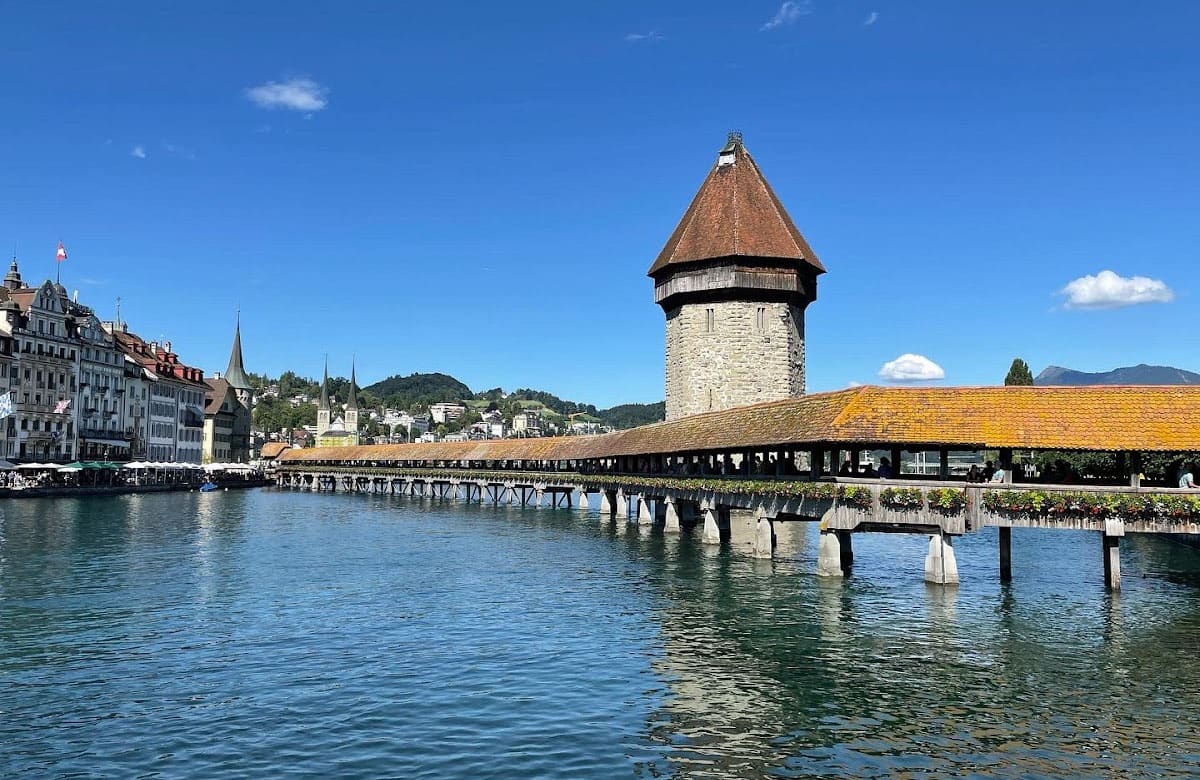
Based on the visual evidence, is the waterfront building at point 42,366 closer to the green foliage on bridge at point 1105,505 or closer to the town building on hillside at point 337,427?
the green foliage on bridge at point 1105,505

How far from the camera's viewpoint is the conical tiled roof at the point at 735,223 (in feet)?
187

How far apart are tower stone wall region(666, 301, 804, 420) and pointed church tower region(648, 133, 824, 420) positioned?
58mm

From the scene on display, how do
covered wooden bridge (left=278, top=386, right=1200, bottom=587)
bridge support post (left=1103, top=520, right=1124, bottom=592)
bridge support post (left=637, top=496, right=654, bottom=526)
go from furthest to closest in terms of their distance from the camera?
bridge support post (left=637, top=496, right=654, bottom=526), bridge support post (left=1103, top=520, right=1124, bottom=592), covered wooden bridge (left=278, top=386, right=1200, bottom=587)

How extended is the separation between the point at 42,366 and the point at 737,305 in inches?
2132

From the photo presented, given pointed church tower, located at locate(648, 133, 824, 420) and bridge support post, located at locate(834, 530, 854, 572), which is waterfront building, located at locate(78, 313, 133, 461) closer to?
pointed church tower, located at locate(648, 133, 824, 420)

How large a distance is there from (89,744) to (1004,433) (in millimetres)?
19829

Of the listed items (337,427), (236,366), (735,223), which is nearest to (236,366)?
(236,366)

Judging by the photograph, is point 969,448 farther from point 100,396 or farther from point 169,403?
point 169,403

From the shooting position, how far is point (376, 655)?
58.5 ft

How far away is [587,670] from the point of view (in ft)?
55.0

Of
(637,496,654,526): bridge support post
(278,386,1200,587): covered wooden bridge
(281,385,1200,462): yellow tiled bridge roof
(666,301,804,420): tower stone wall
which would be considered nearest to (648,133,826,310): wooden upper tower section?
(666,301,804,420): tower stone wall

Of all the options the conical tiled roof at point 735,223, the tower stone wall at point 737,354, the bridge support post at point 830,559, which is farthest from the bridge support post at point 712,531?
the conical tiled roof at point 735,223

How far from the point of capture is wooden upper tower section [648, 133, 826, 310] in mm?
56750

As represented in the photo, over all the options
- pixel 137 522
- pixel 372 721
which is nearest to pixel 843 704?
pixel 372 721
